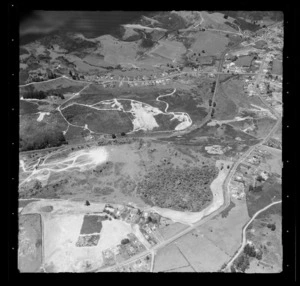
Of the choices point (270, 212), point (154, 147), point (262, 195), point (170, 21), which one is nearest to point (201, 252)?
point (270, 212)

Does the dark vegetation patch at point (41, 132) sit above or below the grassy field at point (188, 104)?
below

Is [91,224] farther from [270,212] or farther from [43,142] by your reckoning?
[270,212]

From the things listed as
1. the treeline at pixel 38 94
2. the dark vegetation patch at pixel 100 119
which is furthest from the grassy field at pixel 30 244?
the treeline at pixel 38 94

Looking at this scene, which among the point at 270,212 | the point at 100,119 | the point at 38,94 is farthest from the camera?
the point at 38,94

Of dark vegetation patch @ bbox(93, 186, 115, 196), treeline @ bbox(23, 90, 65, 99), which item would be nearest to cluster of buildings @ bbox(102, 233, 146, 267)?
dark vegetation patch @ bbox(93, 186, 115, 196)

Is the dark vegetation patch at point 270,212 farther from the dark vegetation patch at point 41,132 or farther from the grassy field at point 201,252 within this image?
the dark vegetation patch at point 41,132

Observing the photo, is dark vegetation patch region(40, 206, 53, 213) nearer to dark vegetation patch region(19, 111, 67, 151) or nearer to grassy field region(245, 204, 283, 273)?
dark vegetation patch region(19, 111, 67, 151)
